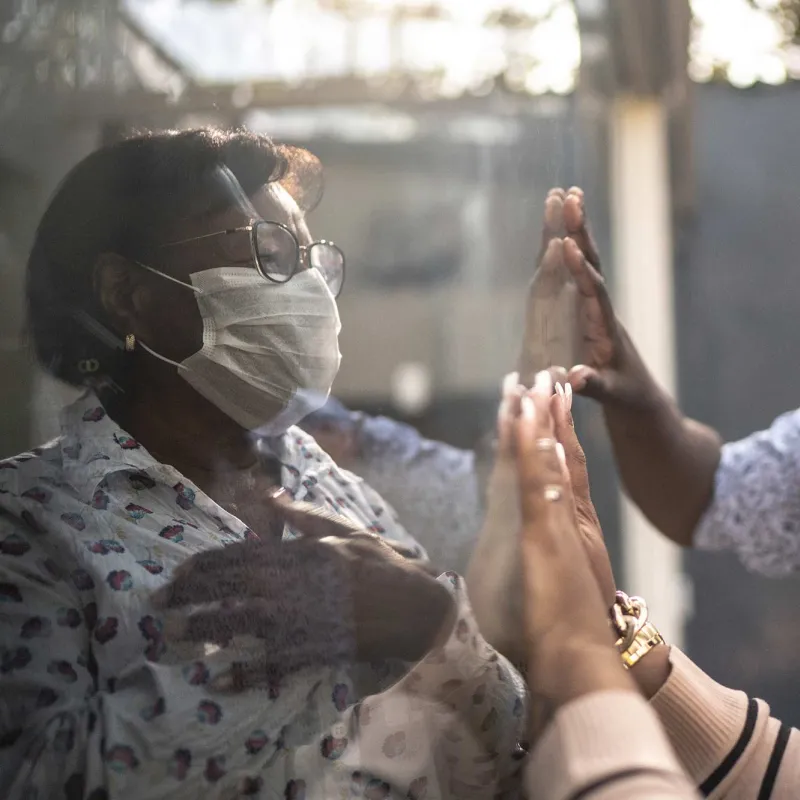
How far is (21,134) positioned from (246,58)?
230 mm

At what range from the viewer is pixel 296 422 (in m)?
0.79

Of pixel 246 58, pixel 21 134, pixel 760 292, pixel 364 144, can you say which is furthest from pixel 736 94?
pixel 21 134

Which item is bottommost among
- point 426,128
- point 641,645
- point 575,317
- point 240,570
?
point 641,645

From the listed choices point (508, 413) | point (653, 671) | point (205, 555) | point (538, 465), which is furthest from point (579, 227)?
point (205, 555)

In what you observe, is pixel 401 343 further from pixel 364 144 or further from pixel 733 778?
pixel 733 778

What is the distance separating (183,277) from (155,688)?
12.6 inches

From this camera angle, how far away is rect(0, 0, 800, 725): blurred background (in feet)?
2.44

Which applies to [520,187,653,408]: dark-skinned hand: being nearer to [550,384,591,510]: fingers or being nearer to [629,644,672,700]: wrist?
[550,384,591,510]: fingers

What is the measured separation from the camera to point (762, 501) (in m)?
1.40

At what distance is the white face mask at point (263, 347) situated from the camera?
2.39 feet

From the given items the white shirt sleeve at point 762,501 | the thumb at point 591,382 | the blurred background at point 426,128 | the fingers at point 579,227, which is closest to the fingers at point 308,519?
the blurred background at point 426,128

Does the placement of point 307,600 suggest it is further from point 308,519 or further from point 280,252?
point 280,252

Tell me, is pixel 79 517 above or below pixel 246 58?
below

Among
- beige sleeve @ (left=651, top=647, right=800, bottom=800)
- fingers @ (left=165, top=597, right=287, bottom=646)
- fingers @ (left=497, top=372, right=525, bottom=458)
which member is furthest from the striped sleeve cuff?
fingers @ (left=165, top=597, right=287, bottom=646)
